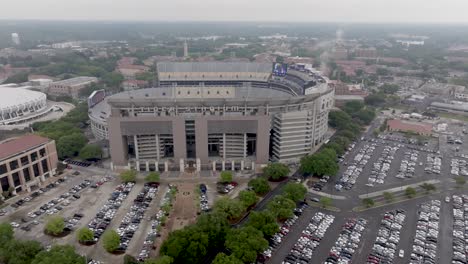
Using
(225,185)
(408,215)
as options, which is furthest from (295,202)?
(408,215)

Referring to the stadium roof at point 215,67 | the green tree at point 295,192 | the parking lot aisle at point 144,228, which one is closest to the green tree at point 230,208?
the green tree at point 295,192

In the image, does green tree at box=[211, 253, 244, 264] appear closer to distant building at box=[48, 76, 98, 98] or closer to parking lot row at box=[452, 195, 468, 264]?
parking lot row at box=[452, 195, 468, 264]

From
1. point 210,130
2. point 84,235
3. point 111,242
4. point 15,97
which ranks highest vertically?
point 210,130

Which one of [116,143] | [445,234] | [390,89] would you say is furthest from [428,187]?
[390,89]

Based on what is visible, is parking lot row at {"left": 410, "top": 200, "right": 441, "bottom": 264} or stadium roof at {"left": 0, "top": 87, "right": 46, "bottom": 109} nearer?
parking lot row at {"left": 410, "top": 200, "right": 441, "bottom": 264}

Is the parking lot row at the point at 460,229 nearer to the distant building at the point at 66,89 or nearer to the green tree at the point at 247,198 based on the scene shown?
the green tree at the point at 247,198

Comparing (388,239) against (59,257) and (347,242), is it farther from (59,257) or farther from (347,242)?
(59,257)

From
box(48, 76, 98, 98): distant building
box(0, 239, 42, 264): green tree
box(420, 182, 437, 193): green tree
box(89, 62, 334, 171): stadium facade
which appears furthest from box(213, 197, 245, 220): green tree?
box(48, 76, 98, 98): distant building
